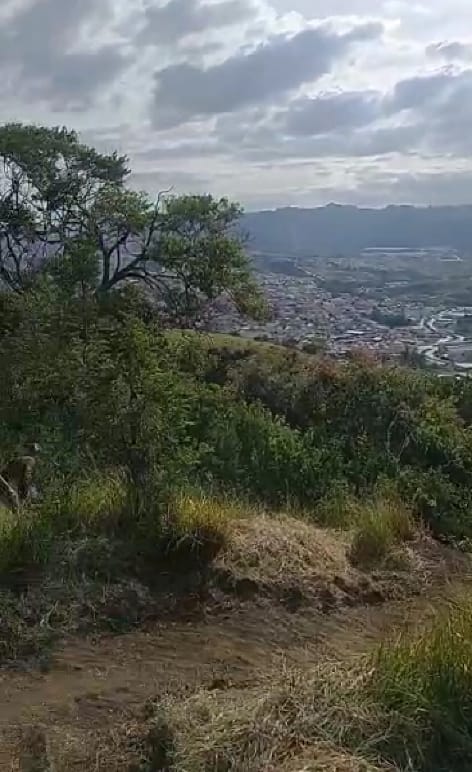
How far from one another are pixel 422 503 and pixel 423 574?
147 cm

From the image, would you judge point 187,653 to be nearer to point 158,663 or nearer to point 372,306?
point 158,663

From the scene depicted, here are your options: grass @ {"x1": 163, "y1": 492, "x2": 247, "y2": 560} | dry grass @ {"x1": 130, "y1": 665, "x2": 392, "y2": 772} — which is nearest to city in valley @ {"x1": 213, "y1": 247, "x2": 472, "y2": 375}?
grass @ {"x1": 163, "y1": 492, "x2": 247, "y2": 560}

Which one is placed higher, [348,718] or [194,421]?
[194,421]

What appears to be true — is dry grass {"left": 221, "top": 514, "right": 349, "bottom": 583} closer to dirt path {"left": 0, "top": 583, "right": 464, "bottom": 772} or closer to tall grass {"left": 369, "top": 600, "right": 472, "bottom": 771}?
dirt path {"left": 0, "top": 583, "right": 464, "bottom": 772}

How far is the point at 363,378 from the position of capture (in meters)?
10.1

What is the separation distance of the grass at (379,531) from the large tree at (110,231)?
10.8m

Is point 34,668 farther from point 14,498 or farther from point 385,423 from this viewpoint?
point 385,423

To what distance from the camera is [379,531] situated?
6277 mm

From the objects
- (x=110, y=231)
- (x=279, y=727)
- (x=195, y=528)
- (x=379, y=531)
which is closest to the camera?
(x=279, y=727)

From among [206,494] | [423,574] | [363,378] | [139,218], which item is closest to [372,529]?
[423,574]

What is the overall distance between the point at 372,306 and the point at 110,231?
32.4 feet

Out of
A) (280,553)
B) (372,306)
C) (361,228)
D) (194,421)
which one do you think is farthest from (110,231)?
(361,228)

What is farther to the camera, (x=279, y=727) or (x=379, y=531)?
(x=379, y=531)

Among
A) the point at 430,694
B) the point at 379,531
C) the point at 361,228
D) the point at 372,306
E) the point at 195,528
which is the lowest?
the point at 379,531
